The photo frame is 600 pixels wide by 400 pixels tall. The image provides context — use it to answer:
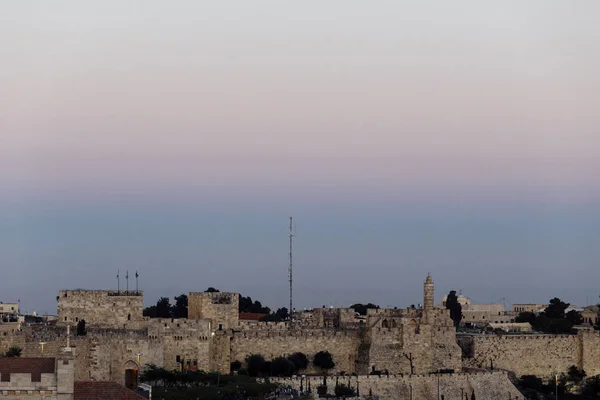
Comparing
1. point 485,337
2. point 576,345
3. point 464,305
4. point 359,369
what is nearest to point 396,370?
point 359,369

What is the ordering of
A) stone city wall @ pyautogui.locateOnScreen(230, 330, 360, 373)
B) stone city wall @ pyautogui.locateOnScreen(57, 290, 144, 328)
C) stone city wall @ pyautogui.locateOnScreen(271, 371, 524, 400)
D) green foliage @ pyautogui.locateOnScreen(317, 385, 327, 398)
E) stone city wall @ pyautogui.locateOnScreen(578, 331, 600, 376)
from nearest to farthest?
1. green foliage @ pyautogui.locateOnScreen(317, 385, 327, 398)
2. stone city wall @ pyautogui.locateOnScreen(271, 371, 524, 400)
3. stone city wall @ pyautogui.locateOnScreen(57, 290, 144, 328)
4. stone city wall @ pyautogui.locateOnScreen(230, 330, 360, 373)
5. stone city wall @ pyautogui.locateOnScreen(578, 331, 600, 376)

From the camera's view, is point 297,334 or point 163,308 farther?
point 163,308

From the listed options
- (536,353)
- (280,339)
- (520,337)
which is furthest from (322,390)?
(536,353)

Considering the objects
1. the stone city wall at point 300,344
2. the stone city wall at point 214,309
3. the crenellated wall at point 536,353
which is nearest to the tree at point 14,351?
the stone city wall at point 300,344

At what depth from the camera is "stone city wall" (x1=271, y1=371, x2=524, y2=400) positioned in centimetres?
6994

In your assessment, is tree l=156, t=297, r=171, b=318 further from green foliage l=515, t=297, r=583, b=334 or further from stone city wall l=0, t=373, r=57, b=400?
stone city wall l=0, t=373, r=57, b=400

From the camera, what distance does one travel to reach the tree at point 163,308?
101m

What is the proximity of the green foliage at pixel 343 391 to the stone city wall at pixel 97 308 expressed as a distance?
11.1 metres

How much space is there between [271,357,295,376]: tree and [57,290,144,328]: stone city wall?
24.2 feet

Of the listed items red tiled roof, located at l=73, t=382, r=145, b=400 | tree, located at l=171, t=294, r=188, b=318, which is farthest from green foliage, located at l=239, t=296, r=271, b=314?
red tiled roof, located at l=73, t=382, r=145, b=400

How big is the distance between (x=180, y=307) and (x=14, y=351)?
4544 cm

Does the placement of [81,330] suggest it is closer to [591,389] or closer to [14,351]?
[14,351]

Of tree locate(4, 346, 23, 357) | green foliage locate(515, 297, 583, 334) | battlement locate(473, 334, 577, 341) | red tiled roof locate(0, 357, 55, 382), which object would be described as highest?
green foliage locate(515, 297, 583, 334)

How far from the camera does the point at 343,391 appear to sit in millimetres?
68562
